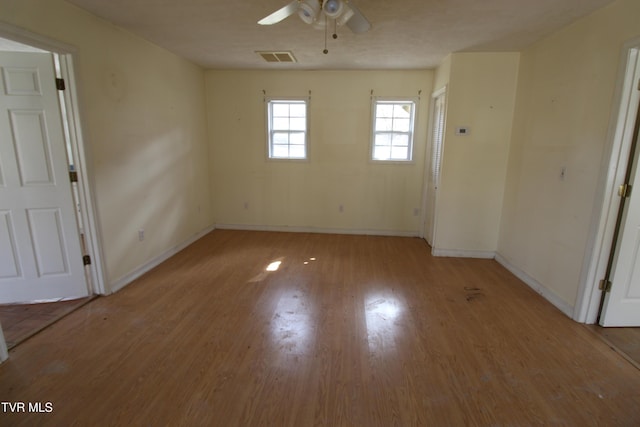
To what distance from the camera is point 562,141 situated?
276 centimetres

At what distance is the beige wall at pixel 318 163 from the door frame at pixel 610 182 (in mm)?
2507

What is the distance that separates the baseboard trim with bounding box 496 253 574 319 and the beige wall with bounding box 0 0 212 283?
14.0 ft

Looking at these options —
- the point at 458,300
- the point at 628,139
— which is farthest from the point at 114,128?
the point at 628,139

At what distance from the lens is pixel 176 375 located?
1879 mm

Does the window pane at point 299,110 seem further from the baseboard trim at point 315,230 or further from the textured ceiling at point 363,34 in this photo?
the baseboard trim at point 315,230

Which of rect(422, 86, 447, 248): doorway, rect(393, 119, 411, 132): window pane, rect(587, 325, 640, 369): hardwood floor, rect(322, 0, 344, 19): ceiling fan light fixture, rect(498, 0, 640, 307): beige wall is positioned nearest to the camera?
rect(322, 0, 344, 19): ceiling fan light fixture

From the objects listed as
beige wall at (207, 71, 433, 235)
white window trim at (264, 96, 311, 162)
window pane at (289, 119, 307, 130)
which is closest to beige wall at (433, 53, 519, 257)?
beige wall at (207, 71, 433, 235)

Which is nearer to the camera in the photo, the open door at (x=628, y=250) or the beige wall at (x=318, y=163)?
the open door at (x=628, y=250)

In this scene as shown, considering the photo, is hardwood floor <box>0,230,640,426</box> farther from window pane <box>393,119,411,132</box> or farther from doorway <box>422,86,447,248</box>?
window pane <box>393,119,411,132</box>

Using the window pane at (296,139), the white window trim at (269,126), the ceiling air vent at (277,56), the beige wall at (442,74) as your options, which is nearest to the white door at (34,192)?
the ceiling air vent at (277,56)

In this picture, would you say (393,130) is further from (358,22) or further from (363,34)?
(358,22)

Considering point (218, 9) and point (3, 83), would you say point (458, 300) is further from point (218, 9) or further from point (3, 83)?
point (3, 83)

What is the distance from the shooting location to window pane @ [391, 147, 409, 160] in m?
4.73

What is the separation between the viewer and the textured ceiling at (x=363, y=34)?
241 cm
